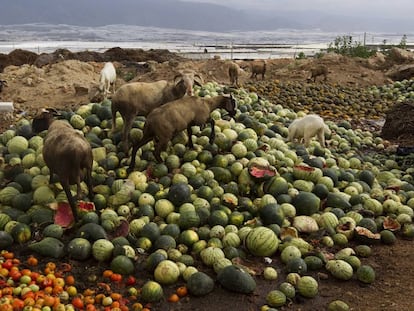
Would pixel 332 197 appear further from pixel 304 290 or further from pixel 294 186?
pixel 304 290

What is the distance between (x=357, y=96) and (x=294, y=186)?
11.8 meters

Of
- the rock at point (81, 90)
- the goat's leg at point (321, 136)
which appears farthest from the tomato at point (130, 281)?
the rock at point (81, 90)

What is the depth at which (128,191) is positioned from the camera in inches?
284

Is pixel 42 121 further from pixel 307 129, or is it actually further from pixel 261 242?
pixel 307 129

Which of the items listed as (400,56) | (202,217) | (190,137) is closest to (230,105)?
(190,137)

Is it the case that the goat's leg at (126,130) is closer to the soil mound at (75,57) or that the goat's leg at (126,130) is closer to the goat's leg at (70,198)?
the goat's leg at (70,198)

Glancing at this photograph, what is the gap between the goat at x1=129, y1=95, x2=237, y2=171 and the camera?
25.1 feet

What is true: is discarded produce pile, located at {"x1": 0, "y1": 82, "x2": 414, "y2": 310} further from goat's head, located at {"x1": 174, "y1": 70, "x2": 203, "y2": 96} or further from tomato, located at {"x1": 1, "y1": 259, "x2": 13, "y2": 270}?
goat's head, located at {"x1": 174, "y1": 70, "x2": 203, "y2": 96}

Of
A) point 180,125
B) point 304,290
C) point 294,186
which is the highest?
point 180,125

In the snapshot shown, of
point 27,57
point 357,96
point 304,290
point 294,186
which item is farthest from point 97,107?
point 27,57

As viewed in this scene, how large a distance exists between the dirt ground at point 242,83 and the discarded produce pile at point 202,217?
114 mm

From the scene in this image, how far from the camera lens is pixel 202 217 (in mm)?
6809

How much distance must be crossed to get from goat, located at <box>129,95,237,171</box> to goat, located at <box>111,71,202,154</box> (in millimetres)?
671

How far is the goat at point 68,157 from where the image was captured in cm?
650
